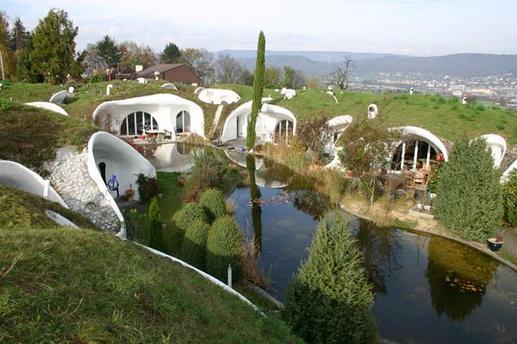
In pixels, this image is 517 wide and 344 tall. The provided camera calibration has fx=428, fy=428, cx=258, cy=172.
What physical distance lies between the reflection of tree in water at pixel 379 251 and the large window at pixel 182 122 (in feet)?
56.0

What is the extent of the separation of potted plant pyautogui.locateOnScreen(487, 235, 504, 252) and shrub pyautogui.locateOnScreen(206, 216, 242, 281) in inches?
251

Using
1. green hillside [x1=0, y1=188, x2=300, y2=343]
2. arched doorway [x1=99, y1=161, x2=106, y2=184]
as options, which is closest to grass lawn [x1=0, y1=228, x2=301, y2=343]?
green hillside [x1=0, y1=188, x2=300, y2=343]

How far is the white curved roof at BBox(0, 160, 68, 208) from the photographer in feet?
31.9

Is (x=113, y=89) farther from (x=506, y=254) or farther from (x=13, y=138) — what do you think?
(x=506, y=254)

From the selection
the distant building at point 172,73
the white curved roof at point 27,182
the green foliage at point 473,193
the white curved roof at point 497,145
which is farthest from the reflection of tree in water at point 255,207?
the distant building at point 172,73

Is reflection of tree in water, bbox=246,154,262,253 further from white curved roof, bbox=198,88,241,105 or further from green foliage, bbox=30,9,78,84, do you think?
green foliage, bbox=30,9,78,84

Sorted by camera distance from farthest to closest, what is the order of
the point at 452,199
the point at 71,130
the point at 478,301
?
the point at 71,130 → the point at 452,199 → the point at 478,301

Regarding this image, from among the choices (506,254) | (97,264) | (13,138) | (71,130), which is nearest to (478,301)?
(506,254)

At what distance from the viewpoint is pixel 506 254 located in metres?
10.3

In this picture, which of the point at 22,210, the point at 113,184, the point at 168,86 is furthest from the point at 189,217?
the point at 168,86

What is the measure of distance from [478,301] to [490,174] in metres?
3.48

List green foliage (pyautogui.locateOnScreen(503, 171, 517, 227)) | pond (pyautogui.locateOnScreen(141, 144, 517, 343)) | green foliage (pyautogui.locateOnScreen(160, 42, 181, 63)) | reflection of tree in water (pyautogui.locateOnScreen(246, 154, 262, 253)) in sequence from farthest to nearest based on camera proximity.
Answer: green foliage (pyautogui.locateOnScreen(160, 42, 181, 63)) < green foliage (pyautogui.locateOnScreen(503, 171, 517, 227)) < reflection of tree in water (pyautogui.locateOnScreen(246, 154, 262, 253)) < pond (pyautogui.locateOnScreen(141, 144, 517, 343))

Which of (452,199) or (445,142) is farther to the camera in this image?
(445,142)

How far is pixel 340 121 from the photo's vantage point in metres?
20.4
